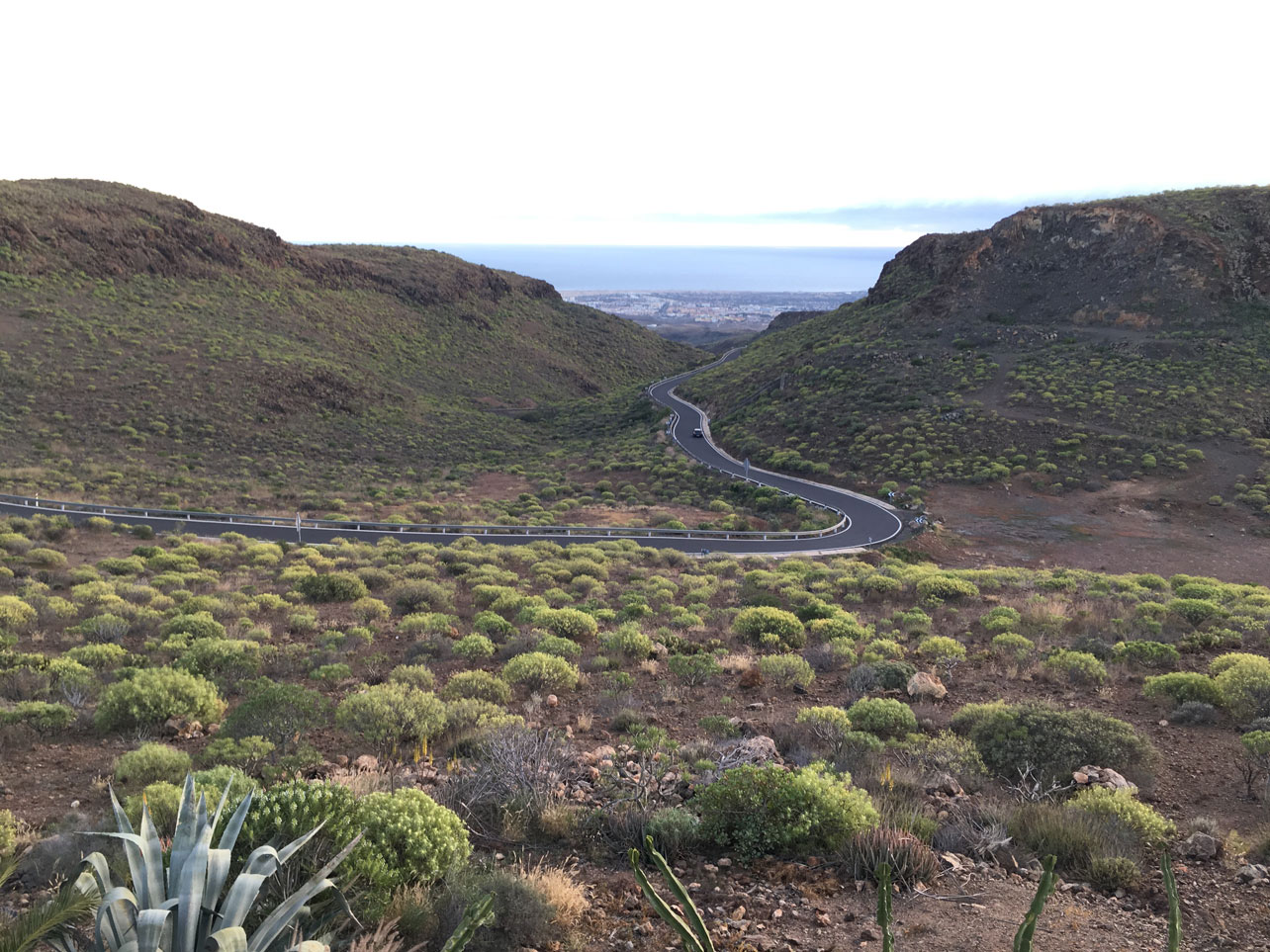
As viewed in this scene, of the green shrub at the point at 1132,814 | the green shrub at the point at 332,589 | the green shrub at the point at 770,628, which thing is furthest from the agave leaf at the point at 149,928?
the green shrub at the point at 332,589

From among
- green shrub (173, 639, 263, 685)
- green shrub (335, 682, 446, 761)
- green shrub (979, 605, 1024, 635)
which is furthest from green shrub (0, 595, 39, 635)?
green shrub (979, 605, 1024, 635)

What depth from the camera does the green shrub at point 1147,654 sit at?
34.6 ft

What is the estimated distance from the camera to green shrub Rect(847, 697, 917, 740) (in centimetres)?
827

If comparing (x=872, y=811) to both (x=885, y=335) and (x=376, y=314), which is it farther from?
(x=376, y=314)

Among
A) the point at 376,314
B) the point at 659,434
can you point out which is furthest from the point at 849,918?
the point at 376,314

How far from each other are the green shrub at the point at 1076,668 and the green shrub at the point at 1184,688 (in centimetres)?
55

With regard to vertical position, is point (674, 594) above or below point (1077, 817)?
below

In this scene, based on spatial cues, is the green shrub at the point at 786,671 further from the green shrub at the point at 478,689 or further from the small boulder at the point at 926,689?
the green shrub at the point at 478,689

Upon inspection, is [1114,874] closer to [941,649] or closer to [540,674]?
[540,674]

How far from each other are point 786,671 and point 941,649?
9.06 feet

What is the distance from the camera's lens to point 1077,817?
5.60 metres

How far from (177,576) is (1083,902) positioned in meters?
15.5

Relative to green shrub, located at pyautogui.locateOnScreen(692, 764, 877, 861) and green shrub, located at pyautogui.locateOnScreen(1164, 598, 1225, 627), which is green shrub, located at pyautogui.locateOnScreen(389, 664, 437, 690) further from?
green shrub, located at pyautogui.locateOnScreen(1164, 598, 1225, 627)

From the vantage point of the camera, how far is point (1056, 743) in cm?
721
